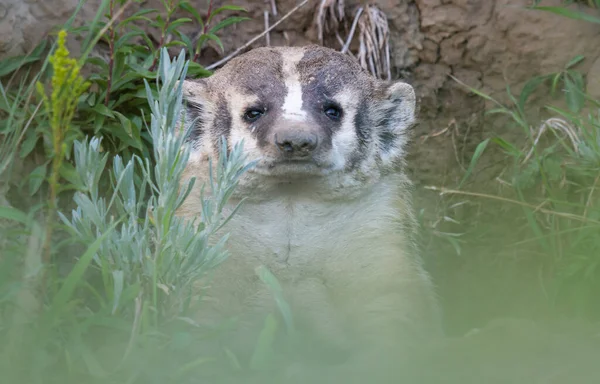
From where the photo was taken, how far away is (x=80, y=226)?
3158mm

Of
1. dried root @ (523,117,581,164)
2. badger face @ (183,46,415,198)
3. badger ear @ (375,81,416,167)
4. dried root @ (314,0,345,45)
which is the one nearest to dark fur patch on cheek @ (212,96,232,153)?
badger face @ (183,46,415,198)

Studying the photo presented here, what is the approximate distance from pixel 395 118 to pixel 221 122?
91cm

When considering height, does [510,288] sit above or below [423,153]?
below

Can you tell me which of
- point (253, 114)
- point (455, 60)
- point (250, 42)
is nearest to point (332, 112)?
point (253, 114)

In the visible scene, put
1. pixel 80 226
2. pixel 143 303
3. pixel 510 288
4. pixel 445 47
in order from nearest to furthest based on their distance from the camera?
pixel 143 303, pixel 80 226, pixel 510 288, pixel 445 47

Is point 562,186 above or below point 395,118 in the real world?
below

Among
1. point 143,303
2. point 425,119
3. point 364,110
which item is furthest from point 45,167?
point 425,119

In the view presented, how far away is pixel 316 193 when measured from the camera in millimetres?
4098

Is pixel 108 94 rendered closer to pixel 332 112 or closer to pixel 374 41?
pixel 332 112

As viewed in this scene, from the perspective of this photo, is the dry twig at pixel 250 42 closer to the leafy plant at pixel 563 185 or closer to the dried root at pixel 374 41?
the dried root at pixel 374 41

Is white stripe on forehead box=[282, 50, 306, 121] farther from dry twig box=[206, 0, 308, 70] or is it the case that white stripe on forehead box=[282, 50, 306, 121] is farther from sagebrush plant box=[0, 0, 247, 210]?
dry twig box=[206, 0, 308, 70]

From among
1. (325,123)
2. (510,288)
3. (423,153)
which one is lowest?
(510,288)

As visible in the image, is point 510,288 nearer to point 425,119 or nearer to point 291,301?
point 291,301

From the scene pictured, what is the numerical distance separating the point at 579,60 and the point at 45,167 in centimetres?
334
